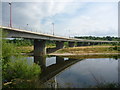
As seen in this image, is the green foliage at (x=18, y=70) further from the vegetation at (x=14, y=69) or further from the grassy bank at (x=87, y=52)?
the grassy bank at (x=87, y=52)

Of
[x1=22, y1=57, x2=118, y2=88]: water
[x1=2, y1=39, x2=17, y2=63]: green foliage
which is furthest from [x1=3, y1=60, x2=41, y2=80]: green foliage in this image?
[x1=22, y1=57, x2=118, y2=88]: water

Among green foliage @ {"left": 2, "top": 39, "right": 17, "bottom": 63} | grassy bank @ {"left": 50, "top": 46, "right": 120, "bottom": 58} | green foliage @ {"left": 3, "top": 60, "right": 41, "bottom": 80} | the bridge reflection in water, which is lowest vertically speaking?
the bridge reflection in water

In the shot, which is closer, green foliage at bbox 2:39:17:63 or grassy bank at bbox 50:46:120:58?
green foliage at bbox 2:39:17:63

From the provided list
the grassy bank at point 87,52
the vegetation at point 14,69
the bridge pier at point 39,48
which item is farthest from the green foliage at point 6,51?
the grassy bank at point 87,52

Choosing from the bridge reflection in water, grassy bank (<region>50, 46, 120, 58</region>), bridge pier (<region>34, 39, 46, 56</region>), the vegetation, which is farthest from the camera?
grassy bank (<region>50, 46, 120, 58</region>)

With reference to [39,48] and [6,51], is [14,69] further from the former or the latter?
[39,48]

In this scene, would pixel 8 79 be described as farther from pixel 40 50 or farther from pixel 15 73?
pixel 40 50

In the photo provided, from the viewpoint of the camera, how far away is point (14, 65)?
16344 millimetres

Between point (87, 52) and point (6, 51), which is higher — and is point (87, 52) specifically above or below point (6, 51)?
below

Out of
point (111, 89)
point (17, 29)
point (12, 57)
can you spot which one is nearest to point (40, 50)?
point (17, 29)

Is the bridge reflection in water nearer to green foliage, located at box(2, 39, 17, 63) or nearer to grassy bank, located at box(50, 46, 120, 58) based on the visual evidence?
green foliage, located at box(2, 39, 17, 63)

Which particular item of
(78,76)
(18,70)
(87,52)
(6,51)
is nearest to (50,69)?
(78,76)

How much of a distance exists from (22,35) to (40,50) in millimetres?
20322

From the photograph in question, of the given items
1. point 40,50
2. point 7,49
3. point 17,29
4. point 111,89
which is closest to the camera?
point 111,89
